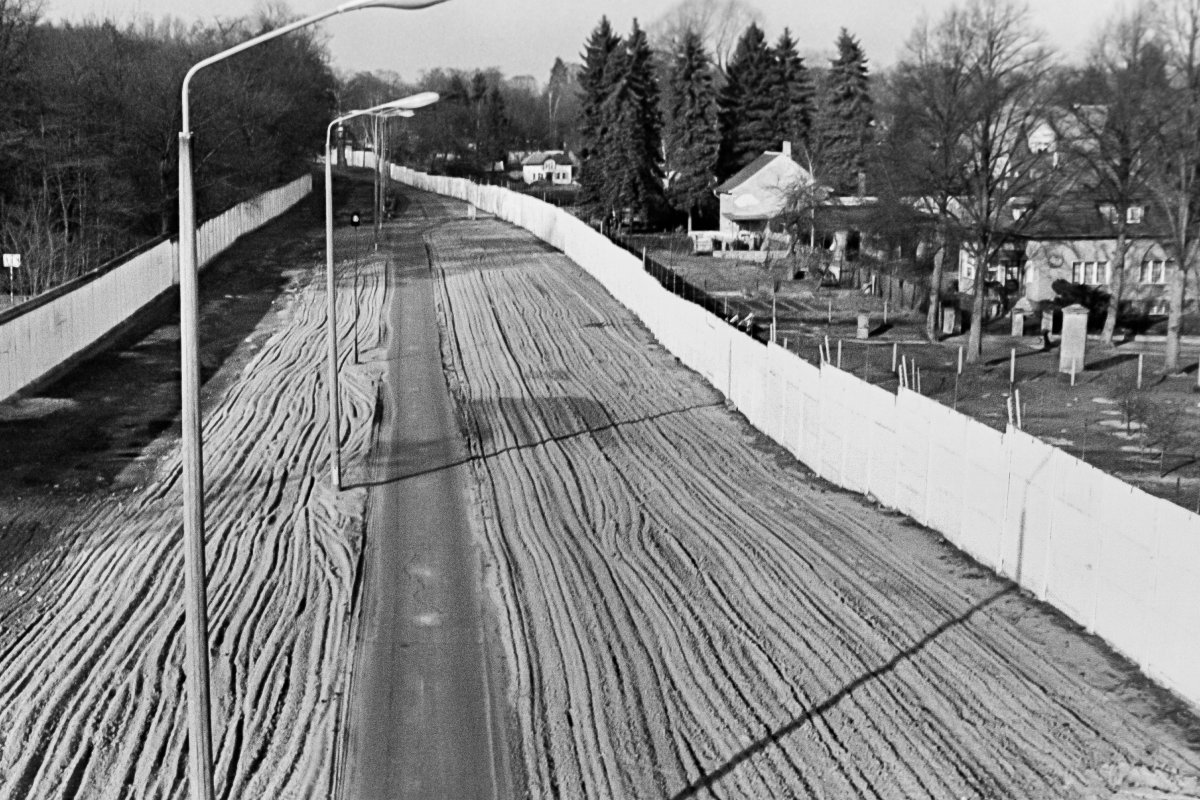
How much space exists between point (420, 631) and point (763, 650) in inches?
159

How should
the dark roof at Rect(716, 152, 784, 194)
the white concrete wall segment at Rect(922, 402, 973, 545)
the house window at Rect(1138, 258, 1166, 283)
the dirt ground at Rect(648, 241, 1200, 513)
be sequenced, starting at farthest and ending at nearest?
1. the dark roof at Rect(716, 152, 784, 194)
2. the house window at Rect(1138, 258, 1166, 283)
3. the dirt ground at Rect(648, 241, 1200, 513)
4. the white concrete wall segment at Rect(922, 402, 973, 545)

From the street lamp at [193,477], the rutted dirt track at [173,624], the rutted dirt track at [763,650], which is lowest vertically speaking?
the rutted dirt track at [173,624]

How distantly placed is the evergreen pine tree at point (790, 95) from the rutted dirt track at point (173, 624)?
207 feet

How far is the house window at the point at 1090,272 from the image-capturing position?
52312 mm

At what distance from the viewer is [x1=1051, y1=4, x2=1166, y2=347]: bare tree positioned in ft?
141

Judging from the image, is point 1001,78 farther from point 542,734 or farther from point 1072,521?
point 542,734

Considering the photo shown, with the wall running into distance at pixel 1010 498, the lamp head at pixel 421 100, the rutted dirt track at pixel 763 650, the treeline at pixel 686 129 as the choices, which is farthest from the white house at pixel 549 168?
the lamp head at pixel 421 100

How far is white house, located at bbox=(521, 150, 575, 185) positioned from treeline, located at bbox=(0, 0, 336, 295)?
69.9m

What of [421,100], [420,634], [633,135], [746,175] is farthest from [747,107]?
[421,100]

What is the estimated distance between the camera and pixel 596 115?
80438 millimetres

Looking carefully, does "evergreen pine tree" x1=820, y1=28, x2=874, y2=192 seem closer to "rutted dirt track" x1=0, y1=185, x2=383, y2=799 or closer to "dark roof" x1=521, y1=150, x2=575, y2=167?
"rutted dirt track" x1=0, y1=185, x2=383, y2=799

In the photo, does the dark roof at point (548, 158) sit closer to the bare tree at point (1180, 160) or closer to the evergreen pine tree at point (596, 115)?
the evergreen pine tree at point (596, 115)

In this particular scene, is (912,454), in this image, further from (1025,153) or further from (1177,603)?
(1025,153)

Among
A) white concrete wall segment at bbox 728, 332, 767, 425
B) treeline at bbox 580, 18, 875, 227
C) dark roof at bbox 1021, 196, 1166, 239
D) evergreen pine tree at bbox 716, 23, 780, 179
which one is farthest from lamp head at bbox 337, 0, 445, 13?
evergreen pine tree at bbox 716, 23, 780, 179
